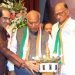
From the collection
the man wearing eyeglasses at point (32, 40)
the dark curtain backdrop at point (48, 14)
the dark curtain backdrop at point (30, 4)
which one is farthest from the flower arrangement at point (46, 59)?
the dark curtain backdrop at point (30, 4)

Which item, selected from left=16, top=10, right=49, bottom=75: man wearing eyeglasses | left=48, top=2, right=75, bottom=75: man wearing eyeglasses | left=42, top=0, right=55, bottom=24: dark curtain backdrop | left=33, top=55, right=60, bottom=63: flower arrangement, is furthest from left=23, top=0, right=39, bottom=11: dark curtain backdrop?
left=33, top=55, right=60, bottom=63: flower arrangement

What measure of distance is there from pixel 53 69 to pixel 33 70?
0.18 meters

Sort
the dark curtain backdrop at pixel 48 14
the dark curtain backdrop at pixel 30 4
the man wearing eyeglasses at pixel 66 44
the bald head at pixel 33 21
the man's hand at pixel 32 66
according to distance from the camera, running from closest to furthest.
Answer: the man's hand at pixel 32 66 < the bald head at pixel 33 21 < the man wearing eyeglasses at pixel 66 44 < the dark curtain backdrop at pixel 48 14 < the dark curtain backdrop at pixel 30 4

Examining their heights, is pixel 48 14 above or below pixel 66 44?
above

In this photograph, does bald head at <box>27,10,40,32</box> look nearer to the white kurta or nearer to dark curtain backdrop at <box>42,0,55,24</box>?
the white kurta

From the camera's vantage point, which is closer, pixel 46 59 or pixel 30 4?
pixel 46 59

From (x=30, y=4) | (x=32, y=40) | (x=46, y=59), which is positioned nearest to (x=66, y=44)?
(x=32, y=40)

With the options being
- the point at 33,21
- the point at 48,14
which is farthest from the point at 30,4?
the point at 33,21

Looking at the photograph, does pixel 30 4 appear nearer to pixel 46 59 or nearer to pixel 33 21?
pixel 33 21

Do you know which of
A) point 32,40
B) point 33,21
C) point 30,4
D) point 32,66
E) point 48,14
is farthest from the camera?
point 30,4

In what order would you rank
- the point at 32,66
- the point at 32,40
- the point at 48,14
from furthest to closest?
1. the point at 48,14
2. the point at 32,40
3. the point at 32,66

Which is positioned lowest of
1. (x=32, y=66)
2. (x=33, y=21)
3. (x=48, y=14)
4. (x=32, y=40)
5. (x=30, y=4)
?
(x=32, y=66)

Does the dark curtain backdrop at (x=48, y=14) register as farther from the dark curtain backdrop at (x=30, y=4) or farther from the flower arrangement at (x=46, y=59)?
the flower arrangement at (x=46, y=59)

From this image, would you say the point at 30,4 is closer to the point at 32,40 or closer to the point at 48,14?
the point at 48,14
